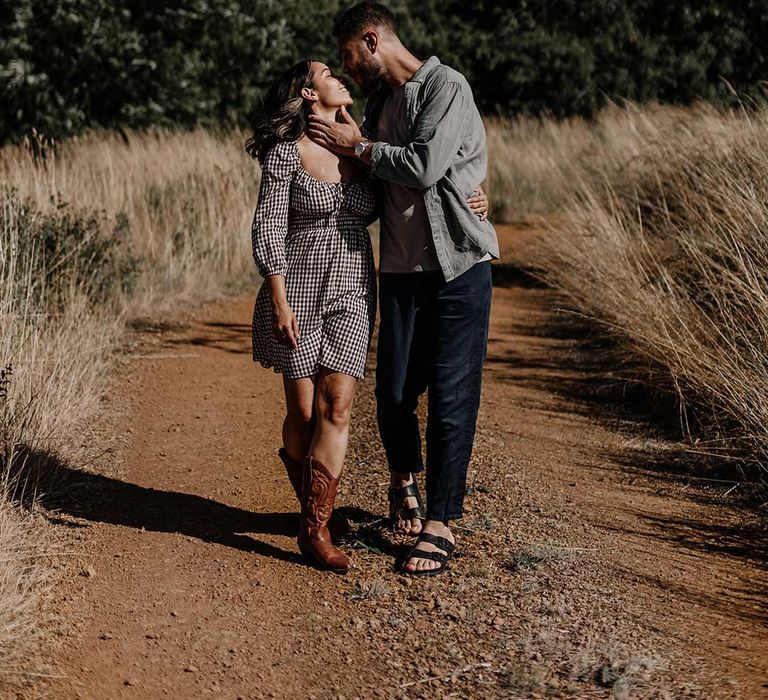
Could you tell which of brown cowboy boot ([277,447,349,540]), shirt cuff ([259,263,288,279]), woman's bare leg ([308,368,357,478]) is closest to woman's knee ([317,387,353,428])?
woman's bare leg ([308,368,357,478])

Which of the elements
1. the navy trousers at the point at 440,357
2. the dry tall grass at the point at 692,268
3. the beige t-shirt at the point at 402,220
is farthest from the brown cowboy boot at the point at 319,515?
the dry tall grass at the point at 692,268

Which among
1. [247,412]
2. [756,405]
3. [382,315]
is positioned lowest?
[247,412]

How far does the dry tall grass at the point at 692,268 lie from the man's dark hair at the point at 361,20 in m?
2.19

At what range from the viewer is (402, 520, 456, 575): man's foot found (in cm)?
392

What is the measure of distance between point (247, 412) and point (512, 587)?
2.63 meters

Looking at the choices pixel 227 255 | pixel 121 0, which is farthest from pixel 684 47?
pixel 227 255

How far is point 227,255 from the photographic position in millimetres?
9812

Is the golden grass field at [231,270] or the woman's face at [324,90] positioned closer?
the woman's face at [324,90]

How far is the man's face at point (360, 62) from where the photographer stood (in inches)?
148

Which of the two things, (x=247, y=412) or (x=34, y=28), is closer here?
(x=247, y=412)

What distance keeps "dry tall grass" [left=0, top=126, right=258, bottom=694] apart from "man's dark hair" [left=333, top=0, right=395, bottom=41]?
1.98m

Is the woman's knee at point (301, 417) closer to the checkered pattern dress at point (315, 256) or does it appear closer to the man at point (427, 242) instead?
Result: the checkered pattern dress at point (315, 256)

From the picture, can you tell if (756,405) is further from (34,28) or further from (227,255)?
(34,28)

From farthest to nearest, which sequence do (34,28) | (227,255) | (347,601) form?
(34,28) < (227,255) < (347,601)
